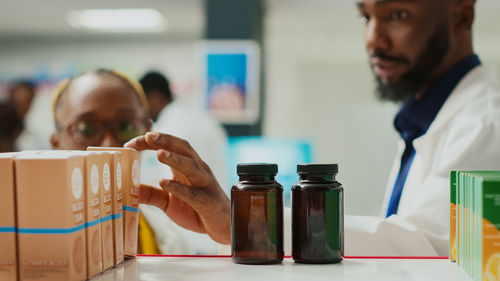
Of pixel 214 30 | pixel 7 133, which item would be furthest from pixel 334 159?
pixel 7 133

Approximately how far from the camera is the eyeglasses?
1.76m

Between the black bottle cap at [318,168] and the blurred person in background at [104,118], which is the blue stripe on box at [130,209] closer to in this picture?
the black bottle cap at [318,168]

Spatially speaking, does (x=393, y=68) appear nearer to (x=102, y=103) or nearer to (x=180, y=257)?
(x=102, y=103)

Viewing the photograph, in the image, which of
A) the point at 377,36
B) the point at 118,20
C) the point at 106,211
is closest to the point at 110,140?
the point at 106,211

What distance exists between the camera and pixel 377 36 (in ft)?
6.39

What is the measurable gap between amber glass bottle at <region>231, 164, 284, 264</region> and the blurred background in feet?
11.4

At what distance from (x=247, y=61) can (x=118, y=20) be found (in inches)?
104

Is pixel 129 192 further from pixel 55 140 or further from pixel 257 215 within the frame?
pixel 55 140

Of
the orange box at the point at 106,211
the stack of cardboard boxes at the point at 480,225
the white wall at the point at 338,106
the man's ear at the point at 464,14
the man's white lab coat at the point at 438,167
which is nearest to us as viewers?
the stack of cardboard boxes at the point at 480,225

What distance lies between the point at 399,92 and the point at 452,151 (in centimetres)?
48

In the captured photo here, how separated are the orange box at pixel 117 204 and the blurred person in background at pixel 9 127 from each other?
2739mm

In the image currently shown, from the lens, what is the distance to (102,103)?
1781 millimetres

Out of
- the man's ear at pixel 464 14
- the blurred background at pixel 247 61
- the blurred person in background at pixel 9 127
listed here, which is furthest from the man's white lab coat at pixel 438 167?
the blurred background at pixel 247 61

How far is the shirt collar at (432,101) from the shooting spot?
6.27ft
